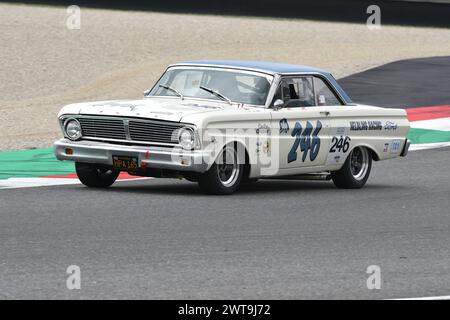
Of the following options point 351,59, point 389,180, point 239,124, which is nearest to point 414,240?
point 239,124

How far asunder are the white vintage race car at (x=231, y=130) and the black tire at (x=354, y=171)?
0.5 inches

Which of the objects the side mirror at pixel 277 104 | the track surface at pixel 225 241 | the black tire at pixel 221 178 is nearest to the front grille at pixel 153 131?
the black tire at pixel 221 178

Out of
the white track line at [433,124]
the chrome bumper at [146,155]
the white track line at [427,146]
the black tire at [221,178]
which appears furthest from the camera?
the white track line at [433,124]

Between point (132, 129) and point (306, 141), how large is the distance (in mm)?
2031

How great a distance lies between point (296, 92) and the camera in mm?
13539

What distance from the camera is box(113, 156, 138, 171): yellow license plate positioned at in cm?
1227

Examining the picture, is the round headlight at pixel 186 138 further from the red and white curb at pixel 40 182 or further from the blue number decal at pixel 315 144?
the red and white curb at pixel 40 182

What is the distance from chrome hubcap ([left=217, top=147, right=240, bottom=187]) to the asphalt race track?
0.87 ft

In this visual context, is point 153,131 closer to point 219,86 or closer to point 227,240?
point 219,86

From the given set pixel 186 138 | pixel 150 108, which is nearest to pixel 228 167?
pixel 186 138

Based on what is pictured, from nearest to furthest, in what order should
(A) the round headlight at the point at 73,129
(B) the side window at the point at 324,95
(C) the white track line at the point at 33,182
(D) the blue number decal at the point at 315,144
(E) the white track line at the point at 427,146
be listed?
(A) the round headlight at the point at 73,129 → (D) the blue number decal at the point at 315,144 → (B) the side window at the point at 324,95 → (C) the white track line at the point at 33,182 → (E) the white track line at the point at 427,146

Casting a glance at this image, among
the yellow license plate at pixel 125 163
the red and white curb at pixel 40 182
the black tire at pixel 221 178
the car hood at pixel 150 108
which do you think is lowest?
the red and white curb at pixel 40 182

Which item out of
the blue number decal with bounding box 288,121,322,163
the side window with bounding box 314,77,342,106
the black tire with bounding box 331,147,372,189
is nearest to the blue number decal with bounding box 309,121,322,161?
the blue number decal with bounding box 288,121,322,163

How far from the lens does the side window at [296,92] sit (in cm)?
1334
